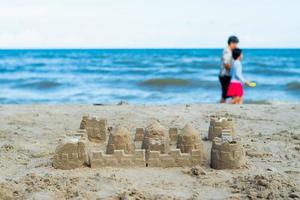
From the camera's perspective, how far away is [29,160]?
16.7 feet

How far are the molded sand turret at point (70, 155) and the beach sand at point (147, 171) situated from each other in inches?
2.9

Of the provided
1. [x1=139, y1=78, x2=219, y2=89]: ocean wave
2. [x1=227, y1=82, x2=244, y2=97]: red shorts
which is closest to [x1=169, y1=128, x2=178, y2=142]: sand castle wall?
[x1=227, y1=82, x2=244, y2=97]: red shorts

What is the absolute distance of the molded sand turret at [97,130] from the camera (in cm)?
588

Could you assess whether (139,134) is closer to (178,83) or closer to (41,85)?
(41,85)

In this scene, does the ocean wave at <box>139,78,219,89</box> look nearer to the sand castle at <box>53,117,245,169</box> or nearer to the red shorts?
the red shorts

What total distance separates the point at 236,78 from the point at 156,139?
13.5ft

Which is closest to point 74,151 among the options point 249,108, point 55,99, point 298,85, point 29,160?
point 29,160

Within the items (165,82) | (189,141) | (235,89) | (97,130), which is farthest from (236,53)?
(165,82)

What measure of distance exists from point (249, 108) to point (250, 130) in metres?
1.84

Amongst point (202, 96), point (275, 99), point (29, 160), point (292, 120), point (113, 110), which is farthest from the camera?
point (202, 96)

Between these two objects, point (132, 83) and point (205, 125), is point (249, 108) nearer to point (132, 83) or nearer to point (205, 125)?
point (205, 125)

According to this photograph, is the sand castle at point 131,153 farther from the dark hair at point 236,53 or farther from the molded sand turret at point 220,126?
the dark hair at point 236,53

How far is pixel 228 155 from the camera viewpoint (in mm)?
4688

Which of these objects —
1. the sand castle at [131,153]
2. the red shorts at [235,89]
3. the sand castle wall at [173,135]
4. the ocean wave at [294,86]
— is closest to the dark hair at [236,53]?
the red shorts at [235,89]
